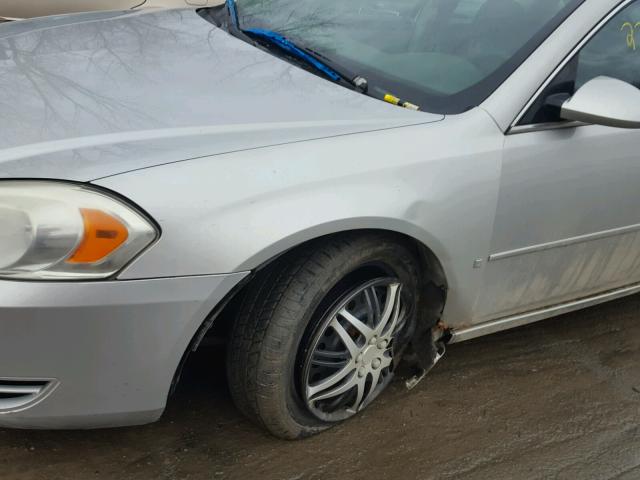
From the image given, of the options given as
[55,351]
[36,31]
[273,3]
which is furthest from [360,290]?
[36,31]

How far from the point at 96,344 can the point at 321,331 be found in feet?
2.26

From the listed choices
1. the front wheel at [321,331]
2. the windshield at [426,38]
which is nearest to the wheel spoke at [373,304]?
the front wheel at [321,331]

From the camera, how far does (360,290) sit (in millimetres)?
2186

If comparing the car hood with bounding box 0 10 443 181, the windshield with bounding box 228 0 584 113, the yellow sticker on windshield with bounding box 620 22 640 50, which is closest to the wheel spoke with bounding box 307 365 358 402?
the car hood with bounding box 0 10 443 181

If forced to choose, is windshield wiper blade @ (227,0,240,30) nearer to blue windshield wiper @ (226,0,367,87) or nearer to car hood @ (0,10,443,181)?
blue windshield wiper @ (226,0,367,87)

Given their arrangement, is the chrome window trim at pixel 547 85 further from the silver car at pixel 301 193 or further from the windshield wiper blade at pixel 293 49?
the windshield wiper blade at pixel 293 49

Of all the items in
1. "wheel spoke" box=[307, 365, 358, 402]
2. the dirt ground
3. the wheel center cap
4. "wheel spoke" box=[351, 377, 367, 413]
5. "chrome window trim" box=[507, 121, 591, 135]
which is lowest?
the dirt ground

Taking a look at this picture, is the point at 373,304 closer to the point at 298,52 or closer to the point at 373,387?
the point at 373,387

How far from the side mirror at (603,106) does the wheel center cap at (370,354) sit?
973 mm

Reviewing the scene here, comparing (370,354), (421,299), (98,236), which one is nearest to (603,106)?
(421,299)

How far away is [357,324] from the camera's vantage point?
221 cm

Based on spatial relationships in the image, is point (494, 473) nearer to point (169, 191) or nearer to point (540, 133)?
point (540, 133)

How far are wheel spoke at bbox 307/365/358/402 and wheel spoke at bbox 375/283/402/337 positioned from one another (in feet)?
0.53

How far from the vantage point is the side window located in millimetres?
2293
